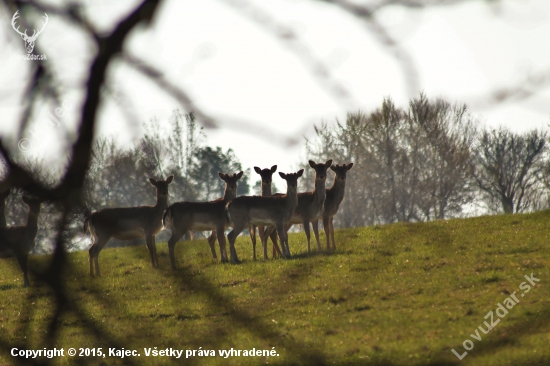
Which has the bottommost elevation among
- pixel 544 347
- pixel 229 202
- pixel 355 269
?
pixel 544 347

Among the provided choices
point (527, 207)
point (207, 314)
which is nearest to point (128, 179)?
point (207, 314)

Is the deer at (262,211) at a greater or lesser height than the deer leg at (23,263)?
greater

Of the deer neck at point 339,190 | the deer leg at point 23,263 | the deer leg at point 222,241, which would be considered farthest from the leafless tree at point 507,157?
the deer leg at point 222,241

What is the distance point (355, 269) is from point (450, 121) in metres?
11.8

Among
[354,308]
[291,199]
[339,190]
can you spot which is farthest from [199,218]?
[354,308]

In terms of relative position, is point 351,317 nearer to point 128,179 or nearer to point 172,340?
point 172,340

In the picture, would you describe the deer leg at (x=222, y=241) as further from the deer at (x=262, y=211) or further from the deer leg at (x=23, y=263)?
the deer leg at (x=23, y=263)

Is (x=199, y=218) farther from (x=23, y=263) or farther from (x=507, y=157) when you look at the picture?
(x=507, y=157)

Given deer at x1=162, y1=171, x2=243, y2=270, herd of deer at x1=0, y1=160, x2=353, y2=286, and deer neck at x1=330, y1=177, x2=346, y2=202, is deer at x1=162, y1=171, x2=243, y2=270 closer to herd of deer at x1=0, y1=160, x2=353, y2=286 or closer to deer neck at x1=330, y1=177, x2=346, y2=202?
herd of deer at x1=0, y1=160, x2=353, y2=286

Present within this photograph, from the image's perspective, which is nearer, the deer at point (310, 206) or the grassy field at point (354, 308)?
the grassy field at point (354, 308)

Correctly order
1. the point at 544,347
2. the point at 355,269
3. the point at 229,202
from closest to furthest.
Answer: the point at 544,347 → the point at 355,269 → the point at 229,202

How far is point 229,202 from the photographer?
16.8m

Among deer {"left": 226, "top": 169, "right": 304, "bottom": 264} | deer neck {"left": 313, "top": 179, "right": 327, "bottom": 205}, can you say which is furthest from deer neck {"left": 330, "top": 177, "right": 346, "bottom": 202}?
deer {"left": 226, "top": 169, "right": 304, "bottom": 264}

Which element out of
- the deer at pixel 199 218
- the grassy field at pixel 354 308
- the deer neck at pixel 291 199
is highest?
the deer neck at pixel 291 199
